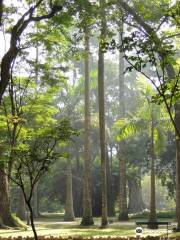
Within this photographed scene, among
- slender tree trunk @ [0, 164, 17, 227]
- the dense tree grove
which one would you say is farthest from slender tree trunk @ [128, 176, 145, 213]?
slender tree trunk @ [0, 164, 17, 227]

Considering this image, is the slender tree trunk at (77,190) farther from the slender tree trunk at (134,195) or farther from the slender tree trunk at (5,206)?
the slender tree trunk at (5,206)

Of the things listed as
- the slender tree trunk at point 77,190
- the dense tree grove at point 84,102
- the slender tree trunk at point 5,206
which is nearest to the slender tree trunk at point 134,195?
the dense tree grove at point 84,102

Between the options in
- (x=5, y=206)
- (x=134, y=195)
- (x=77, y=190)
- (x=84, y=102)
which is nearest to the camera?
(x=5, y=206)

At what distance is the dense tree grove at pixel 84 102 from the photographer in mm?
9984

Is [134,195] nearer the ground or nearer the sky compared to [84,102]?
nearer the ground

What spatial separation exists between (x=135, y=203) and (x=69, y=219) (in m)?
13.2

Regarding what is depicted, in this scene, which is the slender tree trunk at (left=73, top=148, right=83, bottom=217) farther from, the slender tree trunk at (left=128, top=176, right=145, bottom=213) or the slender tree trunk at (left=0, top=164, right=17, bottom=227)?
the slender tree trunk at (left=0, top=164, right=17, bottom=227)

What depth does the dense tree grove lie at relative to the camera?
998 cm

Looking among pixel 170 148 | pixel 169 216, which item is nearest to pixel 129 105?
Result: pixel 170 148

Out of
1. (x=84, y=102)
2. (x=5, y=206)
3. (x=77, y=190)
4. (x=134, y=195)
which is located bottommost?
(x=5, y=206)

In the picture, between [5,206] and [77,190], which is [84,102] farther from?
[77,190]

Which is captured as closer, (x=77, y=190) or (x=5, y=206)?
(x=5, y=206)

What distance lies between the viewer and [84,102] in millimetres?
27406

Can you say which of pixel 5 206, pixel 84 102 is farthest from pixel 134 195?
pixel 5 206
